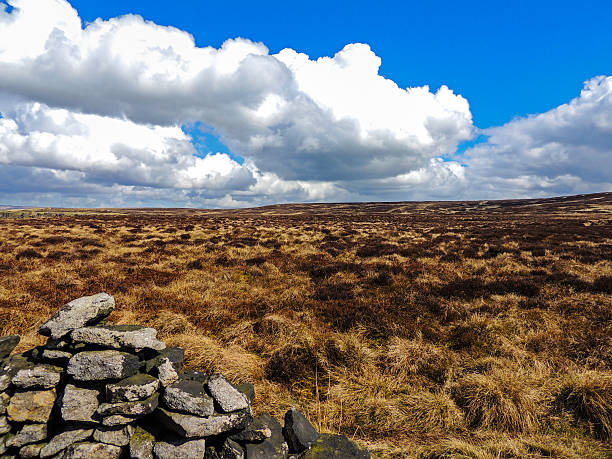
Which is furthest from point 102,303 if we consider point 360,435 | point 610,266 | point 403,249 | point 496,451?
point 610,266

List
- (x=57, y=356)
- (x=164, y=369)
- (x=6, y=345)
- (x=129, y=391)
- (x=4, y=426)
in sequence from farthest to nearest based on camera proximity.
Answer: (x=6, y=345)
(x=57, y=356)
(x=164, y=369)
(x=4, y=426)
(x=129, y=391)

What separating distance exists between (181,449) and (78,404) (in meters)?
1.74

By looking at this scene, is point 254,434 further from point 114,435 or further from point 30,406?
point 30,406

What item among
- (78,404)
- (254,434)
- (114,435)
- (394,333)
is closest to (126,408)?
(114,435)

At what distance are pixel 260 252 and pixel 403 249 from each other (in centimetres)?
Answer: 1057

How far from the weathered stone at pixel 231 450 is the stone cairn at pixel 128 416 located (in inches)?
0.5

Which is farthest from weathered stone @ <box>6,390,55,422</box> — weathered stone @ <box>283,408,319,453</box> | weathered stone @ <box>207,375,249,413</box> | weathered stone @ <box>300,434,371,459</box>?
weathered stone @ <box>300,434,371,459</box>

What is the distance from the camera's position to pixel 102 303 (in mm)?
5453

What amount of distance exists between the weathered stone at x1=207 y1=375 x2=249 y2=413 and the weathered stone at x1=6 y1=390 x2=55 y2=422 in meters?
2.52

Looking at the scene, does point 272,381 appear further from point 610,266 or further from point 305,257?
point 610,266

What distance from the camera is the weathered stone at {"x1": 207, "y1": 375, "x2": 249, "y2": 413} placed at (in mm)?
4105

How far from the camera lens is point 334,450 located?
4.16 m

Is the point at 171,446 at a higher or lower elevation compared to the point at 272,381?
higher

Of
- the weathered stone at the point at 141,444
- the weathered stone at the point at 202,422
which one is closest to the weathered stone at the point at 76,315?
the weathered stone at the point at 141,444
